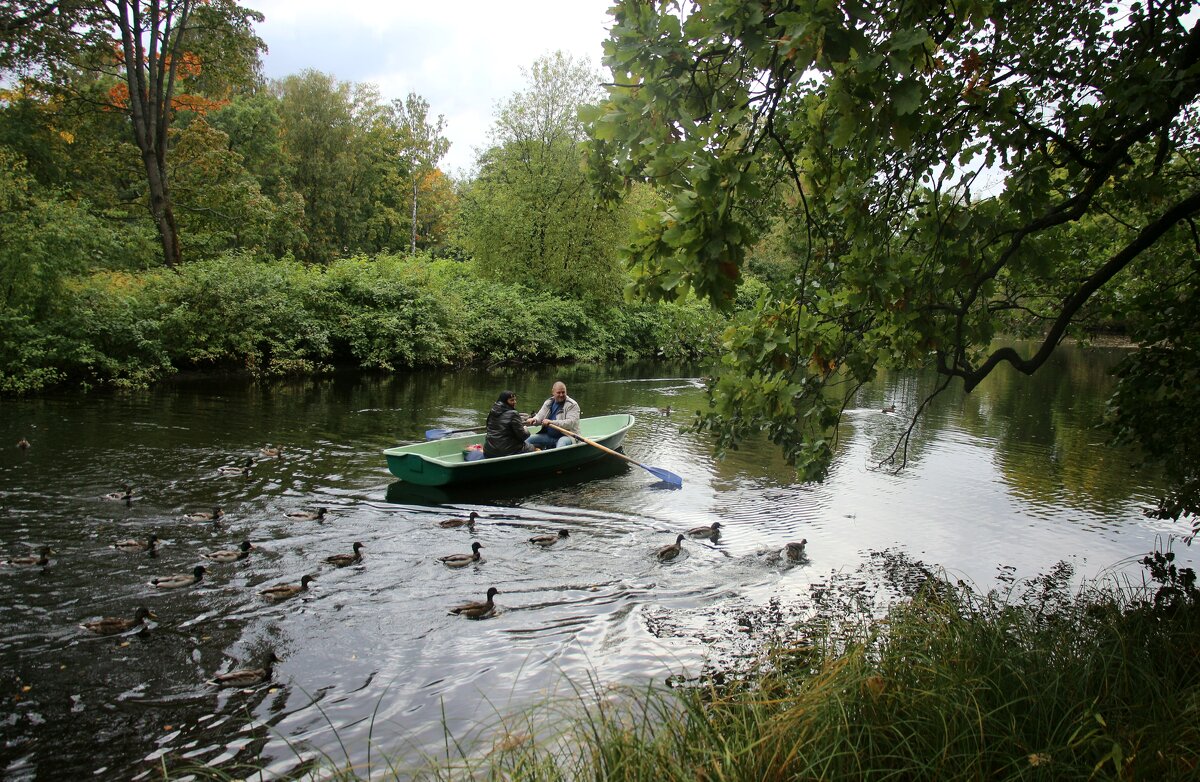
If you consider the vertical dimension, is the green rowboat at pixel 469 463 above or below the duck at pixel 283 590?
above

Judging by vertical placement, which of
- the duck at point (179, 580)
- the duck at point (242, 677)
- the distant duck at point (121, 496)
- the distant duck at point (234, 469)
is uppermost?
the distant duck at point (234, 469)

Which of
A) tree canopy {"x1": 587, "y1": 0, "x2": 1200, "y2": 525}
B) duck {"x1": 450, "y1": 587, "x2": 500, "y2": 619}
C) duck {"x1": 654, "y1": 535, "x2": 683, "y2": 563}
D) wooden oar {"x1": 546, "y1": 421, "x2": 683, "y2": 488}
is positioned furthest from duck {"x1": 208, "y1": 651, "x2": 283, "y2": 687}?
wooden oar {"x1": 546, "y1": 421, "x2": 683, "y2": 488}

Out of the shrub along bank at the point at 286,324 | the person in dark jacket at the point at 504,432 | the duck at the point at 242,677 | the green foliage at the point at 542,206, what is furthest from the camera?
the green foliage at the point at 542,206

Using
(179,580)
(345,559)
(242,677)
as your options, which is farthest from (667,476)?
(242,677)

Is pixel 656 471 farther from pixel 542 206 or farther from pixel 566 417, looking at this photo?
pixel 542 206

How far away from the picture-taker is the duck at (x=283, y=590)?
731cm

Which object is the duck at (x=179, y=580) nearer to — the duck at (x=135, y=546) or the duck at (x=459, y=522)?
the duck at (x=135, y=546)

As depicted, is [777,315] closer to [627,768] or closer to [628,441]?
[627,768]

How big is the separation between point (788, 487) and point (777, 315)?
26.8 feet

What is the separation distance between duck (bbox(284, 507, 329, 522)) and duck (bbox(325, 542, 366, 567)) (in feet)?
4.81

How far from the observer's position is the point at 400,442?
1498 cm

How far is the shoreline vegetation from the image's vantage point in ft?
10.5

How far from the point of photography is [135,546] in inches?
324

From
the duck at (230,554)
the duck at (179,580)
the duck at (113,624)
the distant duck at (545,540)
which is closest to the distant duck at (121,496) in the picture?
the duck at (230,554)
